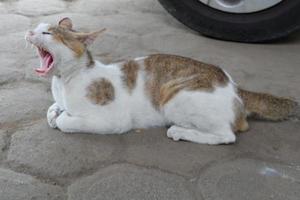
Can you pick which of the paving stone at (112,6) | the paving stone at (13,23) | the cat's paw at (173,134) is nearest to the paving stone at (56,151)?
the cat's paw at (173,134)

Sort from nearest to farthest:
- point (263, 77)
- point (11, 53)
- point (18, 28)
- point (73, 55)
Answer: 1. point (73, 55)
2. point (263, 77)
3. point (11, 53)
4. point (18, 28)

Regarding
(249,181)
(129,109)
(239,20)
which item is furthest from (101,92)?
(239,20)

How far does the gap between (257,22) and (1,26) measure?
1.93 meters

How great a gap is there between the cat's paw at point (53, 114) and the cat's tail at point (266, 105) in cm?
91

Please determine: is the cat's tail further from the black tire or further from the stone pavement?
the black tire

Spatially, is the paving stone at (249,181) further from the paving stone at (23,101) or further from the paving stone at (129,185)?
the paving stone at (23,101)

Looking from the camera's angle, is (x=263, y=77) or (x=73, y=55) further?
(x=263, y=77)

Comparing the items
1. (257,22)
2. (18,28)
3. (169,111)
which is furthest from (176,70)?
(18,28)

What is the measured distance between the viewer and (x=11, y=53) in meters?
3.21

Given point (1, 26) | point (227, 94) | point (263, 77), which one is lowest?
point (1, 26)

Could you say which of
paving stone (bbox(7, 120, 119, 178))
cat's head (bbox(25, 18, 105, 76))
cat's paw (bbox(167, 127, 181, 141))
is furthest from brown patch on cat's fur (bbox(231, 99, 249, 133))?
cat's head (bbox(25, 18, 105, 76))

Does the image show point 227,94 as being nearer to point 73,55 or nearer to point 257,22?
point 73,55

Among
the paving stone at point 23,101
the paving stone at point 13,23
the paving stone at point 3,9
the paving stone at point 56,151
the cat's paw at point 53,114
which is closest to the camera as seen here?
the paving stone at point 56,151

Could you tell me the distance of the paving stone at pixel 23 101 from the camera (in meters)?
2.45
